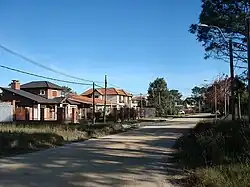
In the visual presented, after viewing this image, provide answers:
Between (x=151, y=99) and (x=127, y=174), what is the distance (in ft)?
324

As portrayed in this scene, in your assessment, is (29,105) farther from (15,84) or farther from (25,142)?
(25,142)

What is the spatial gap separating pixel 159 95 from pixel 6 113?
6479 centimetres

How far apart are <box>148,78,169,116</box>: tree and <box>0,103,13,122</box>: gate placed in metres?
57.3

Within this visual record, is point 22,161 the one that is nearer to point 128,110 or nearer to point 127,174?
point 127,174

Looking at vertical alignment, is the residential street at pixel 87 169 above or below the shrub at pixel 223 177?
below

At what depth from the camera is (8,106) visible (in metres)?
45.1

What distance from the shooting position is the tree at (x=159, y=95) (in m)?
101

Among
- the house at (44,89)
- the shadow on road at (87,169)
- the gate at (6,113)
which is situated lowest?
the shadow on road at (87,169)

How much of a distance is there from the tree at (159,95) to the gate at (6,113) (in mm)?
57264

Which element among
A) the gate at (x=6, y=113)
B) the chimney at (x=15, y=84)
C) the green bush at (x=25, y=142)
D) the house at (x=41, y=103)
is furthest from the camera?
the chimney at (x=15, y=84)

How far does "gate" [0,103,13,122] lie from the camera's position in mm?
43875

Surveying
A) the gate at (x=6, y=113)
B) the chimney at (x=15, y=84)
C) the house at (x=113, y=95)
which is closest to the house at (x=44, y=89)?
the chimney at (x=15, y=84)

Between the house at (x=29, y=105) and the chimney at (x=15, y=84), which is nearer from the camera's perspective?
the house at (x=29, y=105)

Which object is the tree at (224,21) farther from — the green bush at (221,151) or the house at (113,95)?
the house at (113,95)
